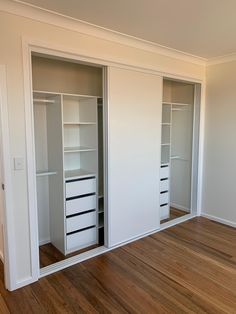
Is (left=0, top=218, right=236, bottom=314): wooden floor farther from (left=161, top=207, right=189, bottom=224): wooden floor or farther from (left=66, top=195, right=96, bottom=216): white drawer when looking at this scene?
(left=161, top=207, right=189, bottom=224): wooden floor

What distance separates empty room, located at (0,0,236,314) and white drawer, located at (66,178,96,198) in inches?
0.5

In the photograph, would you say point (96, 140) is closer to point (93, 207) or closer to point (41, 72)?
point (93, 207)

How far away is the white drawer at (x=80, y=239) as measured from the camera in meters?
2.99

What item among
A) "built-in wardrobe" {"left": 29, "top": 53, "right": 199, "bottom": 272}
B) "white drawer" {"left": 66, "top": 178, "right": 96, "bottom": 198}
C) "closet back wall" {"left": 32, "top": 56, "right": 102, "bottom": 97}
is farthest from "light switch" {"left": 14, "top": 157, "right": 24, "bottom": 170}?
"closet back wall" {"left": 32, "top": 56, "right": 102, "bottom": 97}

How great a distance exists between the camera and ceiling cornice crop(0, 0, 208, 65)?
2.08 m

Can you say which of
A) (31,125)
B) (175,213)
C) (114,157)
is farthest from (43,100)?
(175,213)

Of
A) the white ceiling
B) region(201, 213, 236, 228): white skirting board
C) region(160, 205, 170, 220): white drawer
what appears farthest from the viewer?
region(160, 205, 170, 220): white drawer

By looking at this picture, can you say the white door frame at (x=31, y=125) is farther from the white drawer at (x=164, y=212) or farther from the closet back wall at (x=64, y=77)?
the white drawer at (x=164, y=212)

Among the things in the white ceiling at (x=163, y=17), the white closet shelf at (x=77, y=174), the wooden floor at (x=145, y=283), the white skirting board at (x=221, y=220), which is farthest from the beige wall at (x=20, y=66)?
the white skirting board at (x=221, y=220)

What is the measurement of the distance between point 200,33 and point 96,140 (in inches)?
66.9

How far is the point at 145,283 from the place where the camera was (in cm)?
245

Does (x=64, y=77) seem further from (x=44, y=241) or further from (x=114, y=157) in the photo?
(x=44, y=241)

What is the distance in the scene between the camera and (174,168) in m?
4.63

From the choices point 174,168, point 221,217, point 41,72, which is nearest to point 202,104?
point 174,168
